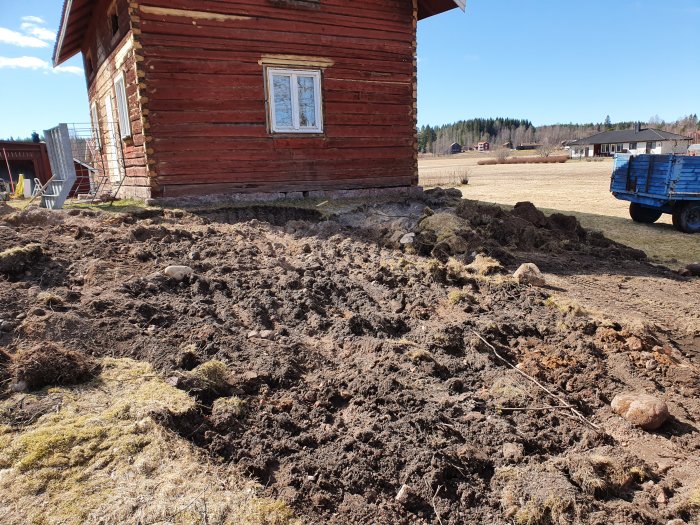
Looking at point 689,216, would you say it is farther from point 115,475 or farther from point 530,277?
point 115,475

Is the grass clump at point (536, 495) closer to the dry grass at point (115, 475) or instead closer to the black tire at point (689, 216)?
the dry grass at point (115, 475)

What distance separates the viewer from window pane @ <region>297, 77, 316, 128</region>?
10273mm

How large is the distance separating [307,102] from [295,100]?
11.8 inches

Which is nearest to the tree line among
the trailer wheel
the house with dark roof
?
the house with dark roof

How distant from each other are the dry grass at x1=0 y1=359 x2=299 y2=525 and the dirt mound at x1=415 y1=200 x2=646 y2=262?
4.82m

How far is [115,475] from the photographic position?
2.35m

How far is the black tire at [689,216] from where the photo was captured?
11.7 meters

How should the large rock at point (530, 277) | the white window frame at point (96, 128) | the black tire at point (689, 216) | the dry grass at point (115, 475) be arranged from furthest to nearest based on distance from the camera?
1. the white window frame at point (96, 128)
2. the black tire at point (689, 216)
3. the large rock at point (530, 277)
4. the dry grass at point (115, 475)

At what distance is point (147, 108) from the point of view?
349 inches

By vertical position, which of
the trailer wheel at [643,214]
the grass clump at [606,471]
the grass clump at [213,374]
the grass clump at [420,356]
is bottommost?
the trailer wheel at [643,214]

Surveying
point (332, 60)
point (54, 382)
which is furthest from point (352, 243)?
point (332, 60)

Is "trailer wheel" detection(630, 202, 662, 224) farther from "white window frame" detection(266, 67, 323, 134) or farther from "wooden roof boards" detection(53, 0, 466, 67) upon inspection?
"white window frame" detection(266, 67, 323, 134)

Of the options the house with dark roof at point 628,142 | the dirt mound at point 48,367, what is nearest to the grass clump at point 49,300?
the dirt mound at point 48,367

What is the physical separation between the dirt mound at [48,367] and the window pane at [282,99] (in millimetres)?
7797
